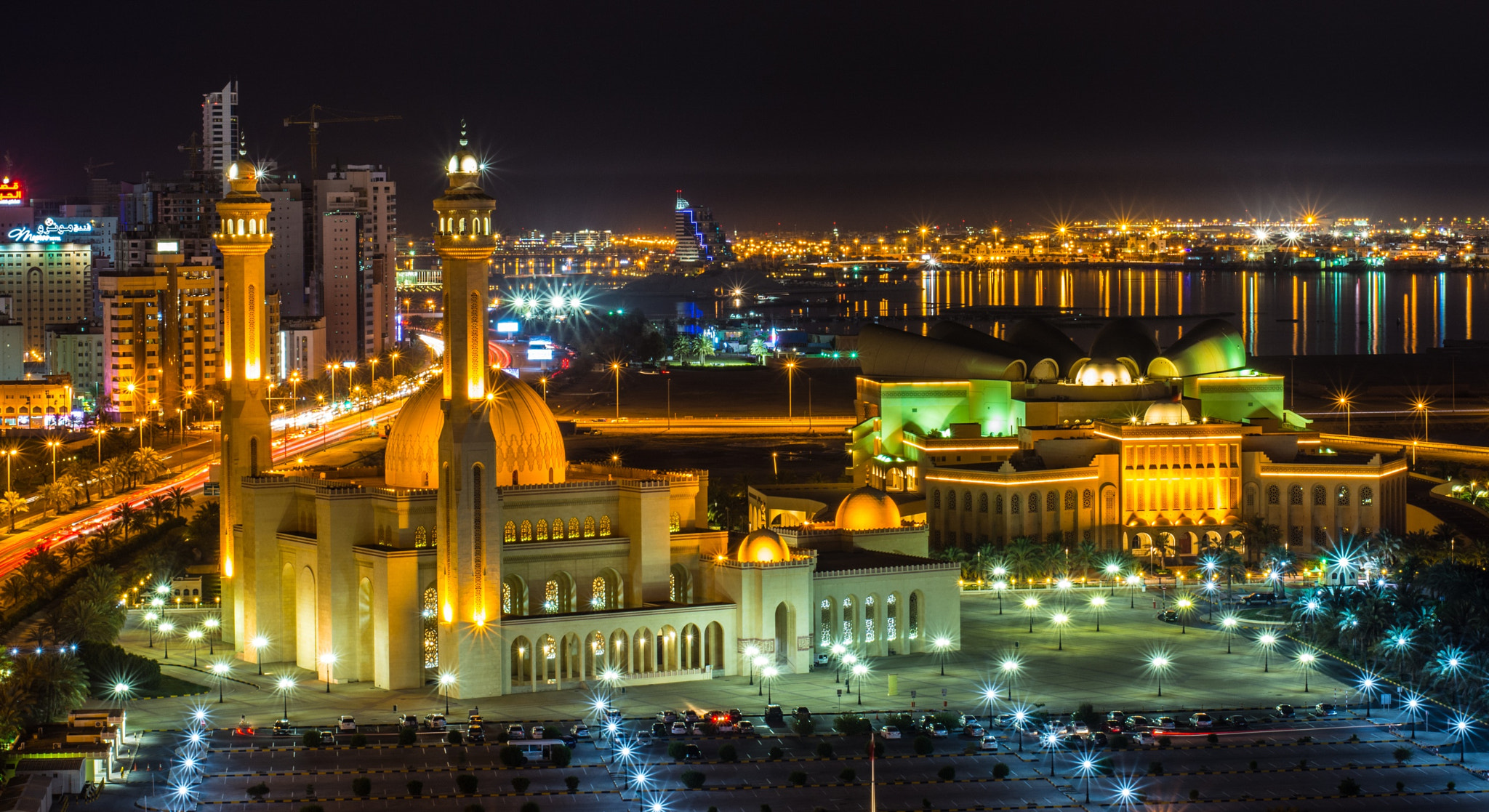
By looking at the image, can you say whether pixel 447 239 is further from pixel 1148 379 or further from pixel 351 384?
pixel 351 384

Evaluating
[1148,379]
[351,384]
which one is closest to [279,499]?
[1148,379]

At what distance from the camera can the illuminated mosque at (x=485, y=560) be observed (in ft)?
177

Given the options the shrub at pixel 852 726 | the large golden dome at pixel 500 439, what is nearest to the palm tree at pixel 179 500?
the large golden dome at pixel 500 439

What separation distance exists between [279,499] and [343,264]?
11539 centimetres

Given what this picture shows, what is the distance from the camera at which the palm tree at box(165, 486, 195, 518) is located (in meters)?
85.0

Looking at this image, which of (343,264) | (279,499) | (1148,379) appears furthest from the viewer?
(343,264)

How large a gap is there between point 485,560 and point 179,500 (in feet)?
118

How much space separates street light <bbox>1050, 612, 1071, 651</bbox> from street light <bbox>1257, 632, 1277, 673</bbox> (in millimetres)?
5542

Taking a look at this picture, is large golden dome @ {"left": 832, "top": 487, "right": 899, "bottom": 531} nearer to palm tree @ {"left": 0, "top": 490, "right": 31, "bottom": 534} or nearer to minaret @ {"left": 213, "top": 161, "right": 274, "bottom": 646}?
minaret @ {"left": 213, "top": 161, "right": 274, "bottom": 646}

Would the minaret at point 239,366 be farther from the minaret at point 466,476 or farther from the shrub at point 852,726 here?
the shrub at point 852,726

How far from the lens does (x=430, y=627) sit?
182 feet

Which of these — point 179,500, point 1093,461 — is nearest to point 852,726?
point 1093,461

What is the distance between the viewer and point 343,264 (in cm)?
17212

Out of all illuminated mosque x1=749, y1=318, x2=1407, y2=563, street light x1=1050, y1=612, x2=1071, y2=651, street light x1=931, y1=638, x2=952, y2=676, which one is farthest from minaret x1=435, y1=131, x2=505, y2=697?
illuminated mosque x1=749, y1=318, x2=1407, y2=563
